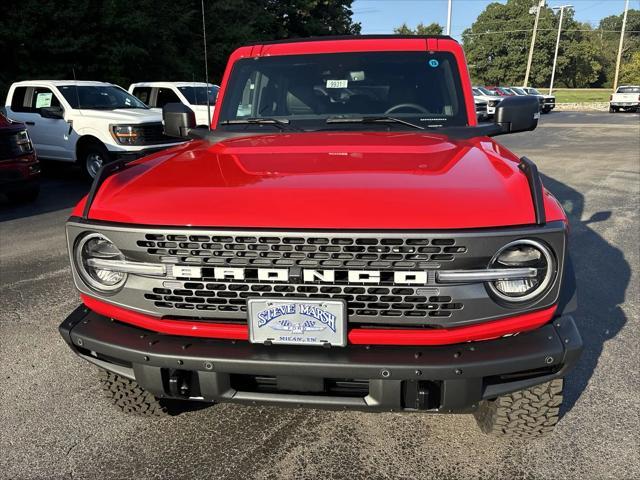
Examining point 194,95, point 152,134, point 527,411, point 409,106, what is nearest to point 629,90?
point 194,95

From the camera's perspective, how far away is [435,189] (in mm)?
2047

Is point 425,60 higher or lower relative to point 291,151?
higher

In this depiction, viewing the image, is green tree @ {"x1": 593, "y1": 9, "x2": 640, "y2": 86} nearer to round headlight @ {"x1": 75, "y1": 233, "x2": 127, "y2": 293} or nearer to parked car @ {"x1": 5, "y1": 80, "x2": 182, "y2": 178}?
parked car @ {"x1": 5, "y1": 80, "x2": 182, "y2": 178}

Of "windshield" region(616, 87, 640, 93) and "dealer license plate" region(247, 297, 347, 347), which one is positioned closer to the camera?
"dealer license plate" region(247, 297, 347, 347)

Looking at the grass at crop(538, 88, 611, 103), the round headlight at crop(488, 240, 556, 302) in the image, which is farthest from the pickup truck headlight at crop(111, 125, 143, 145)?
the grass at crop(538, 88, 611, 103)

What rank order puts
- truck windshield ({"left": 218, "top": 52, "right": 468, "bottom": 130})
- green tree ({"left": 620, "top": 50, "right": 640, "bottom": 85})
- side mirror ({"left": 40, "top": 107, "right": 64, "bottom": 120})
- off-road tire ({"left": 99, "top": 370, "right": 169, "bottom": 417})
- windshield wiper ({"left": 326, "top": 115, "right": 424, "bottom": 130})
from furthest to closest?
green tree ({"left": 620, "top": 50, "right": 640, "bottom": 85})
side mirror ({"left": 40, "top": 107, "right": 64, "bottom": 120})
truck windshield ({"left": 218, "top": 52, "right": 468, "bottom": 130})
windshield wiper ({"left": 326, "top": 115, "right": 424, "bottom": 130})
off-road tire ({"left": 99, "top": 370, "right": 169, "bottom": 417})

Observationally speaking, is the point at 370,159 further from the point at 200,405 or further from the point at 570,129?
the point at 570,129

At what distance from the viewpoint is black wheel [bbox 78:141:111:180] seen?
9.86 m

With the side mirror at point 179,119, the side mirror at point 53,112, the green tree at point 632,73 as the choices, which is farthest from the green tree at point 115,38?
the green tree at point 632,73

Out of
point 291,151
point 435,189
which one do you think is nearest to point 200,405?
point 291,151

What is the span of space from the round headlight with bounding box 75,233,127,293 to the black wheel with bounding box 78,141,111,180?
27.1ft

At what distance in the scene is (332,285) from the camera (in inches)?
77.5

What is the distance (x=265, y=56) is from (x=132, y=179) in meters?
1.68

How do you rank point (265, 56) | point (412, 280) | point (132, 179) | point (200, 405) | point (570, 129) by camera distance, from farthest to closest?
1. point (570, 129)
2. point (265, 56)
3. point (200, 405)
4. point (132, 179)
5. point (412, 280)
